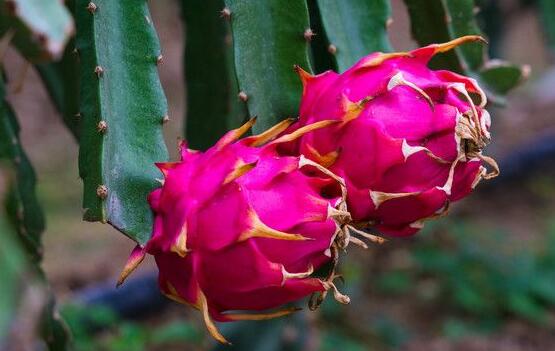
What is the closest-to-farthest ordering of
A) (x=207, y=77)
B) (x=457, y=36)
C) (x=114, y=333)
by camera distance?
(x=457, y=36)
(x=207, y=77)
(x=114, y=333)

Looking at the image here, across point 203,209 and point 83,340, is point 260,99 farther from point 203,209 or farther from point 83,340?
point 83,340

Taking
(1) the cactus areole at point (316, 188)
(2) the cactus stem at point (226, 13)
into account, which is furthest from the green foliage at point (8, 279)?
(2) the cactus stem at point (226, 13)

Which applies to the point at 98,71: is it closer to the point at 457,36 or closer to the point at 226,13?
the point at 226,13

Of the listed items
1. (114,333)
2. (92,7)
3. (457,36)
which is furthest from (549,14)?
(114,333)

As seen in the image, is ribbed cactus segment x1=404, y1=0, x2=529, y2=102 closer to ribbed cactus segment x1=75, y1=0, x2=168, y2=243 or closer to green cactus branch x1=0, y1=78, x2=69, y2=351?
ribbed cactus segment x1=75, y1=0, x2=168, y2=243

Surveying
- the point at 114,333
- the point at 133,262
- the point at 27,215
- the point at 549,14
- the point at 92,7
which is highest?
the point at 92,7

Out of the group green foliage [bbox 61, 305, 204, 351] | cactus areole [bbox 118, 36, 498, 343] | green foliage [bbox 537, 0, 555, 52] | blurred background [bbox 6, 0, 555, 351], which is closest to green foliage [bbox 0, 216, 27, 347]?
cactus areole [bbox 118, 36, 498, 343]
